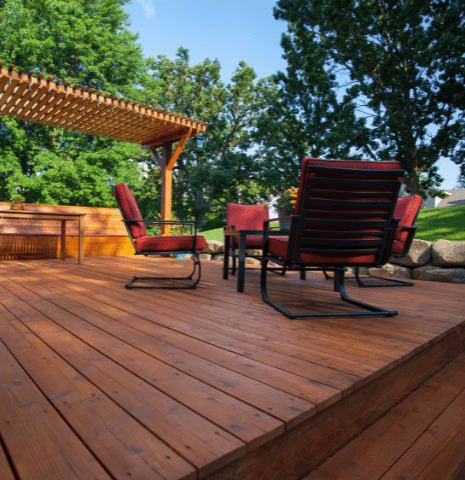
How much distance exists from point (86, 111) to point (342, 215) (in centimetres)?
510

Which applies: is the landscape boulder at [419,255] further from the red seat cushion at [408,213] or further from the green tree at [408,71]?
the green tree at [408,71]

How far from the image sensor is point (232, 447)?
0.75 m

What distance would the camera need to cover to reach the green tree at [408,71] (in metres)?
10.0

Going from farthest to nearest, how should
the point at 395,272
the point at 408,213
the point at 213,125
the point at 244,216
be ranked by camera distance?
the point at 213,125 < the point at 395,272 < the point at 244,216 < the point at 408,213

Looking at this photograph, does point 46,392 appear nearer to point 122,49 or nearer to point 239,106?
point 122,49

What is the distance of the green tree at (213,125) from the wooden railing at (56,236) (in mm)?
11366

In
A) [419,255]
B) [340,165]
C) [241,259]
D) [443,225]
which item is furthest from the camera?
[443,225]

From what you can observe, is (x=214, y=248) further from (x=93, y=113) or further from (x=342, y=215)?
(x=342, y=215)

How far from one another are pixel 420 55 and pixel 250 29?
9960mm

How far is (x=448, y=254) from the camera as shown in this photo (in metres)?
4.36

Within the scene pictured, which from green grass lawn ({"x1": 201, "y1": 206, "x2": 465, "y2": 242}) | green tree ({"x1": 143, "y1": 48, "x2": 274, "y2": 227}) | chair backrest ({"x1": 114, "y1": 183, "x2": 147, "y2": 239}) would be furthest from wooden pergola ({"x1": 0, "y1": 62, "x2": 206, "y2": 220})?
green tree ({"x1": 143, "y1": 48, "x2": 274, "y2": 227})

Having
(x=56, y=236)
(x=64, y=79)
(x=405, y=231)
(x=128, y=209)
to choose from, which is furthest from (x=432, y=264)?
(x=64, y=79)

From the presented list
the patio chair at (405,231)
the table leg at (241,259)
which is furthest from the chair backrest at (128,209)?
→ the patio chair at (405,231)

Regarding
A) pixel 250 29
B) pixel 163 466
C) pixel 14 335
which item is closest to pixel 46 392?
pixel 163 466
